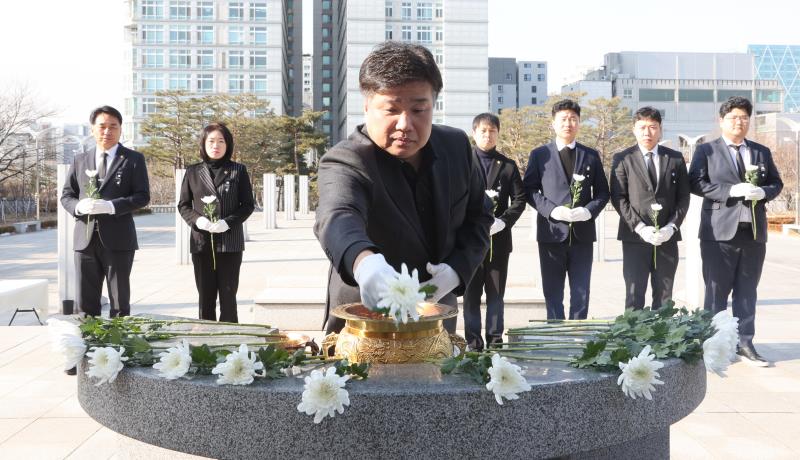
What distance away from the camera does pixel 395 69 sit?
1.99m

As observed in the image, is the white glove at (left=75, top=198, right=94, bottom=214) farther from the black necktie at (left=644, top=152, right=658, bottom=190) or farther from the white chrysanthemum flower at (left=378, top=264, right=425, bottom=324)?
the black necktie at (left=644, top=152, right=658, bottom=190)

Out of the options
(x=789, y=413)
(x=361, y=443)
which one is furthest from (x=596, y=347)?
(x=789, y=413)

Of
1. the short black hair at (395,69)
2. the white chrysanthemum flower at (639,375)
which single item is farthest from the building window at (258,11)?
the white chrysanthemum flower at (639,375)

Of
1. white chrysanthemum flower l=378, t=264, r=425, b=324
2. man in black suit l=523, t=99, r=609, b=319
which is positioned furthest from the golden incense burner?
man in black suit l=523, t=99, r=609, b=319

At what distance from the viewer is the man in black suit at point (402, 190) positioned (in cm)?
202

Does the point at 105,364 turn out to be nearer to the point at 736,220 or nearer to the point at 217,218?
the point at 217,218

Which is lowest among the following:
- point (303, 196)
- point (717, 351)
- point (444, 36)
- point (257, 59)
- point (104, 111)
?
point (717, 351)

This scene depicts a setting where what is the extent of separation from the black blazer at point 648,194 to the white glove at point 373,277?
4.70m

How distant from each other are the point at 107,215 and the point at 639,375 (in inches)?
185

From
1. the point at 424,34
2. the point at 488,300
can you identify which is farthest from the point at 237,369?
the point at 424,34

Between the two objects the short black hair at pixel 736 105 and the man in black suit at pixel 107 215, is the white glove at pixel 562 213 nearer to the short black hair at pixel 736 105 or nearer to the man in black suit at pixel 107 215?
the short black hair at pixel 736 105

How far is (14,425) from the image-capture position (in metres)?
4.07

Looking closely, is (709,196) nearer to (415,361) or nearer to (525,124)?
(415,361)

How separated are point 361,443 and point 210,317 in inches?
173
